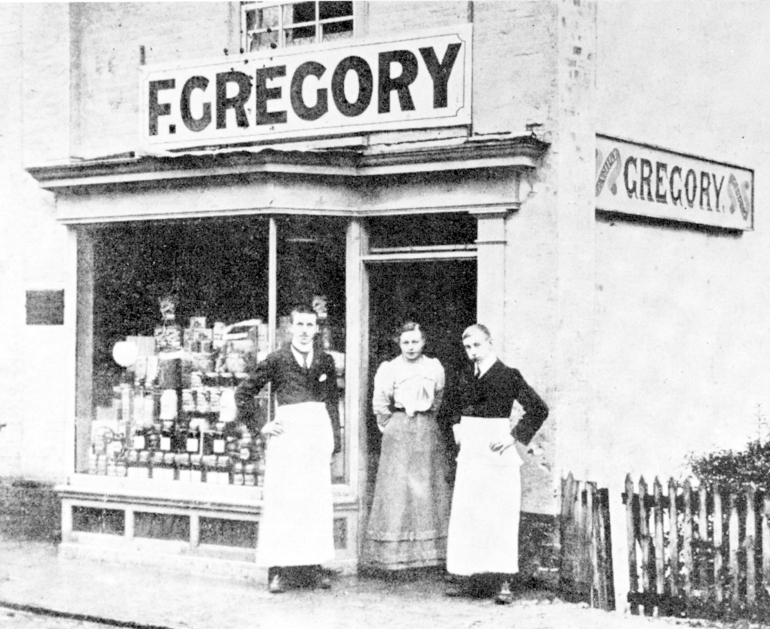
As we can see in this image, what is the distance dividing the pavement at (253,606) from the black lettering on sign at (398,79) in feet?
13.0

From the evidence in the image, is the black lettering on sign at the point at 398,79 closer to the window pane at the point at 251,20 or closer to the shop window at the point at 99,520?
the window pane at the point at 251,20

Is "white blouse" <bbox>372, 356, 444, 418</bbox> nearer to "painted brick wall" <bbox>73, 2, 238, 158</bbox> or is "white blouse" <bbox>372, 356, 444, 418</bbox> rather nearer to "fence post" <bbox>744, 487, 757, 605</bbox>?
"fence post" <bbox>744, 487, 757, 605</bbox>

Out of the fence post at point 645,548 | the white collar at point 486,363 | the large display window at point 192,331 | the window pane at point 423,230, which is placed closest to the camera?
the fence post at point 645,548

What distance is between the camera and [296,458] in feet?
30.8

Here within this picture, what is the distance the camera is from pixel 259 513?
9.77m

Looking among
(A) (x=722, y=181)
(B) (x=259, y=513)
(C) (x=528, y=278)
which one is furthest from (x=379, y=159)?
(A) (x=722, y=181)

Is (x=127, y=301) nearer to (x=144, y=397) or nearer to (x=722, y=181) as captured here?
(x=144, y=397)

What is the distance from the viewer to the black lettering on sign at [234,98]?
429 inches

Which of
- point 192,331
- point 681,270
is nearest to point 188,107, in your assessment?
point 192,331

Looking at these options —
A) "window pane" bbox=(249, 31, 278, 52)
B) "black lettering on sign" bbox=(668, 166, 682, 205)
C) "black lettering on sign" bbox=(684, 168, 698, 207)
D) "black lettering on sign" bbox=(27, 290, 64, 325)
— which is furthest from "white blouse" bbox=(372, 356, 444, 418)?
"black lettering on sign" bbox=(27, 290, 64, 325)

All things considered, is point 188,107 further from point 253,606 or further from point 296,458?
point 253,606

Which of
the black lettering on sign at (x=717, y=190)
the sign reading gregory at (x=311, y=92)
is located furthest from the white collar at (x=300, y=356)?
the black lettering on sign at (x=717, y=190)

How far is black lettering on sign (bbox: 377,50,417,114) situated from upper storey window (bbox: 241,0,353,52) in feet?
1.86

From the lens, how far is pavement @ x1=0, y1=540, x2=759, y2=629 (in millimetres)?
8227
